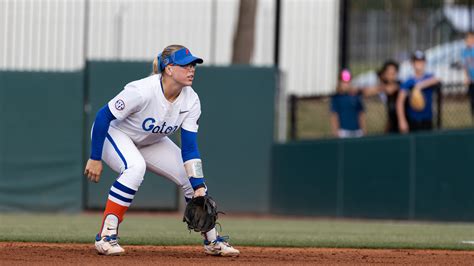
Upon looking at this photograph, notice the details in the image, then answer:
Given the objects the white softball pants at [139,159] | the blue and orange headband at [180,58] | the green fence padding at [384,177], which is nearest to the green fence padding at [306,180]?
the green fence padding at [384,177]

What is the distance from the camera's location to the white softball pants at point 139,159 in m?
7.36

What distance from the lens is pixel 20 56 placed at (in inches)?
664

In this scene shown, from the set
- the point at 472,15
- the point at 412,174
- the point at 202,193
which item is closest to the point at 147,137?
the point at 202,193

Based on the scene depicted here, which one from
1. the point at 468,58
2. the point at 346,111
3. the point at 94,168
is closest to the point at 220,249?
the point at 94,168

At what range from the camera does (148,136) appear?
7.64m

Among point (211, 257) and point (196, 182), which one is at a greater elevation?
point (196, 182)

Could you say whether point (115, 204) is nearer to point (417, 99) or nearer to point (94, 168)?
point (94, 168)

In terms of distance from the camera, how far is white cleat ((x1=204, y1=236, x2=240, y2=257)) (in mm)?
7660

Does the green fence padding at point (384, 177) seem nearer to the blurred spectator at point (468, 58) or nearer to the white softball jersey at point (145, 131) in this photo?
the blurred spectator at point (468, 58)

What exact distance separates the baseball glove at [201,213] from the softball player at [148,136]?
0.08m

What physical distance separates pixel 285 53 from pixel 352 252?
977 centimetres

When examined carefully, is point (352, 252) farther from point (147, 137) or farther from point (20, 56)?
point (20, 56)

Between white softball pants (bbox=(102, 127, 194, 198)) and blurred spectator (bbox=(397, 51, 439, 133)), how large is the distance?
6768 mm

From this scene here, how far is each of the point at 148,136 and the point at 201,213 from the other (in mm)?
737
